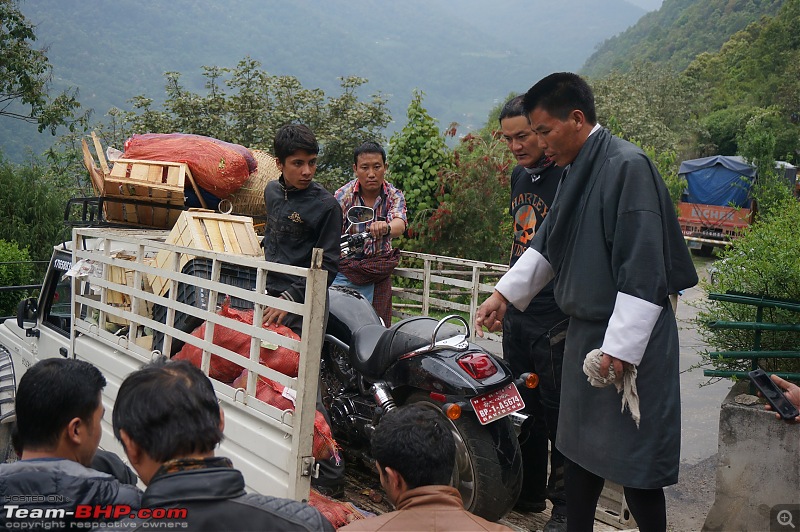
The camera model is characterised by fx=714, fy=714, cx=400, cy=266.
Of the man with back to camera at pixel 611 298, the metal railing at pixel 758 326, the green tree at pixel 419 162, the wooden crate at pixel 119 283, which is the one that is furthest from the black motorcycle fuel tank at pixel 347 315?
the green tree at pixel 419 162

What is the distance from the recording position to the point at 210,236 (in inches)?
183

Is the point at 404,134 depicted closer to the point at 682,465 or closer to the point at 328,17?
the point at 682,465

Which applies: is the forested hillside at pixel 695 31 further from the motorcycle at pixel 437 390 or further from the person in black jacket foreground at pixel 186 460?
the person in black jacket foreground at pixel 186 460

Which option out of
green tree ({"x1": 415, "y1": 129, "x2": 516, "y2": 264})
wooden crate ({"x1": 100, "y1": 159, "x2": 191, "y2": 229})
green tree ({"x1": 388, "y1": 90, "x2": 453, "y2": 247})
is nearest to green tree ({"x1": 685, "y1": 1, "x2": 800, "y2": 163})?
green tree ({"x1": 415, "y1": 129, "x2": 516, "y2": 264})

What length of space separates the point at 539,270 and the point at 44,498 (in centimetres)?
195

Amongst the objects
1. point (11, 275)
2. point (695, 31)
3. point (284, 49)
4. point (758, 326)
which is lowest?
point (11, 275)

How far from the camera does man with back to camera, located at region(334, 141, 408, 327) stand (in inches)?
203

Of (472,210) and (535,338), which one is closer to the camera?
(535,338)

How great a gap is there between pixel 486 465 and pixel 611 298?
1.13 metres

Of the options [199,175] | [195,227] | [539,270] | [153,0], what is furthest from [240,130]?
[153,0]

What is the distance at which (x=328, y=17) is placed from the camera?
117m

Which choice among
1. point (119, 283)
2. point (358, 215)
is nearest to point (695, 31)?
point (358, 215)

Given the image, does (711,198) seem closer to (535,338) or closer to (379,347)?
(535,338)

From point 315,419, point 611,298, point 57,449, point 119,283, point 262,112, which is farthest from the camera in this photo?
point 262,112
